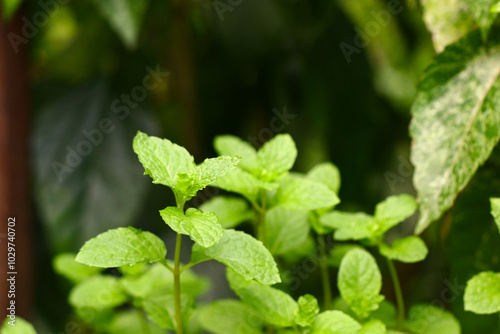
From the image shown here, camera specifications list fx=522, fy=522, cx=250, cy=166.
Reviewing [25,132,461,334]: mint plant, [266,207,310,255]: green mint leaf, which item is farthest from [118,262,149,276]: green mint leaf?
[266,207,310,255]: green mint leaf

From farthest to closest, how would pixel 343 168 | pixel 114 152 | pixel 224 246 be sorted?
pixel 343 168, pixel 114 152, pixel 224 246

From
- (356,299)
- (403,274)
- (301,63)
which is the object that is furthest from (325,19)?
(356,299)

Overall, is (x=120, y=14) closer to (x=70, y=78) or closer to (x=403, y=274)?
(x=70, y=78)

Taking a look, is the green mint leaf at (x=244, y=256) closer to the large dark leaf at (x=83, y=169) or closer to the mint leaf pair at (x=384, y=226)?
the mint leaf pair at (x=384, y=226)

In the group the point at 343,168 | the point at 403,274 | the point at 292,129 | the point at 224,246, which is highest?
the point at 224,246

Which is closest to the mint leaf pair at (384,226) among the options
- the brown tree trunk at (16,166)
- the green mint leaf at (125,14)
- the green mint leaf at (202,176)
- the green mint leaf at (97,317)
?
the green mint leaf at (202,176)

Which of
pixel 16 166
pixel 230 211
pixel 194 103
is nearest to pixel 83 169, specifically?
pixel 16 166
